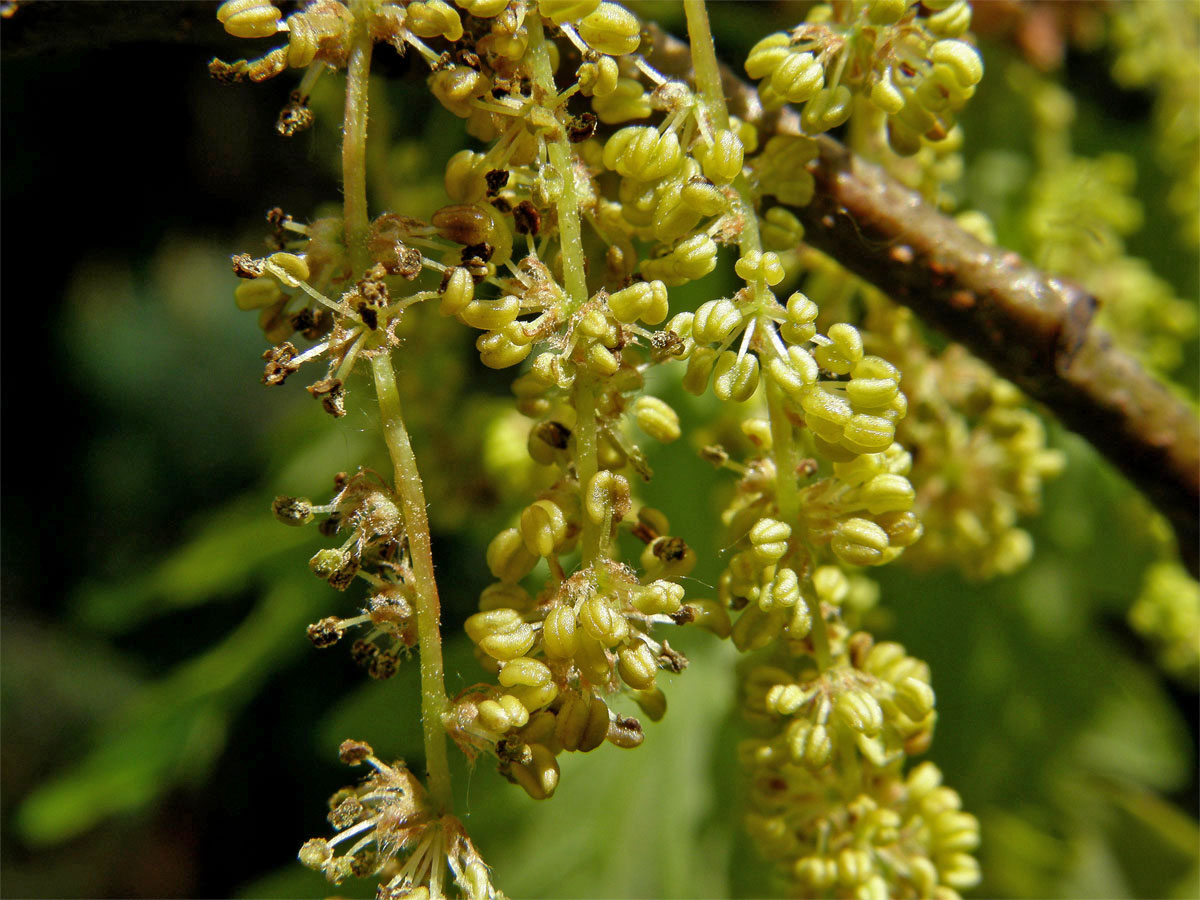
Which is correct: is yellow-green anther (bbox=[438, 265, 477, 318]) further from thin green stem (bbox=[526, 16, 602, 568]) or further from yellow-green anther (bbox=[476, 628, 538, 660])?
yellow-green anther (bbox=[476, 628, 538, 660])

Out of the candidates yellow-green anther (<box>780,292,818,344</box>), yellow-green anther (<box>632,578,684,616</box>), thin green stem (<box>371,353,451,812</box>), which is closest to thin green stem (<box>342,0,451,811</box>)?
thin green stem (<box>371,353,451,812</box>)

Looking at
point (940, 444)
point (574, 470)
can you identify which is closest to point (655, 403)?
point (574, 470)

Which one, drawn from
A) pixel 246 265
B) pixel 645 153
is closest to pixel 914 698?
pixel 645 153

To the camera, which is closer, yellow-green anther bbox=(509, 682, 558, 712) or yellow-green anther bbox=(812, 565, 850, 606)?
yellow-green anther bbox=(509, 682, 558, 712)

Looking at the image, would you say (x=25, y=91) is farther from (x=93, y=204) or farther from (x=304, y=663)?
(x=304, y=663)

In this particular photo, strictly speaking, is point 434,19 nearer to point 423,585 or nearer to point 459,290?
point 459,290

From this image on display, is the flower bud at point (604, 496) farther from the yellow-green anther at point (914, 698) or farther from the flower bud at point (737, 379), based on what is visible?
the yellow-green anther at point (914, 698)

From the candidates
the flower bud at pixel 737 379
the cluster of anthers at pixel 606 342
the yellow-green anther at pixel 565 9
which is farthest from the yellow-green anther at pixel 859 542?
the yellow-green anther at pixel 565 9
